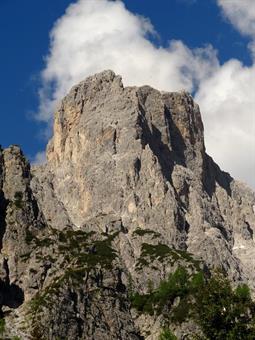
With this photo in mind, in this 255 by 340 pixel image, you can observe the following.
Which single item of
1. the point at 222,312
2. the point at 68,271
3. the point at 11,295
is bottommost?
the point at 222,312

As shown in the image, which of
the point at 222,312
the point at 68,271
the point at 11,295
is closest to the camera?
the point at 222,312

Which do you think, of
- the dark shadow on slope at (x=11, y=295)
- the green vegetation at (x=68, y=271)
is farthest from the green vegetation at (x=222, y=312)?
the dark shadow on slope at (x=11, y=295)

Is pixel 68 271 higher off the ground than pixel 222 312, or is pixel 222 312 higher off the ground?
pixel 68 271

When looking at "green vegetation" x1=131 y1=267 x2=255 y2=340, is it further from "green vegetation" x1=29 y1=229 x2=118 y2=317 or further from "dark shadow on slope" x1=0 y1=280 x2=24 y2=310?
"dark shadow on slope" x1=0 y1=280 x2=24 y2=310

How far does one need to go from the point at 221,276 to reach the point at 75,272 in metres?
112

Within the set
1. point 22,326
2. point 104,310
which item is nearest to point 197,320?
point 22,326

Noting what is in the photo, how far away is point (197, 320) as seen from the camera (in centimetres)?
7062

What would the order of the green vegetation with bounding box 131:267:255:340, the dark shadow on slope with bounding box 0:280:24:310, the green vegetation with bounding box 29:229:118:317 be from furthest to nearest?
1. the dark shadow on slope with bounding box 0:280:24:310
2. the green vegetation with bounding box 29:229:118:317
3. the green vegetation with bounding box 131:267:255:340

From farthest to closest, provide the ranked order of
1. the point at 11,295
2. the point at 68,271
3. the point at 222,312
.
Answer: the point at 68,271 → the point at 11,295 → the point at 222,312

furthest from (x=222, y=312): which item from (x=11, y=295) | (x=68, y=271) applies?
(x=11, y=295)

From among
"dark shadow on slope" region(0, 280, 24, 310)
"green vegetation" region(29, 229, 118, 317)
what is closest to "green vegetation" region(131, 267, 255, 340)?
"green vegetation" region(29, 229, 118, 317)

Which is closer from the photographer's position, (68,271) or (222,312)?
(222,312)

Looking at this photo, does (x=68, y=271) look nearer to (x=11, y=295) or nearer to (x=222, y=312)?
(x=11, y=295)

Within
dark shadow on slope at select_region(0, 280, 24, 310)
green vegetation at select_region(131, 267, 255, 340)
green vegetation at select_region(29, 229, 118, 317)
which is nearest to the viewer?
green vegetation at select_region(131, 267, 255, 340)
